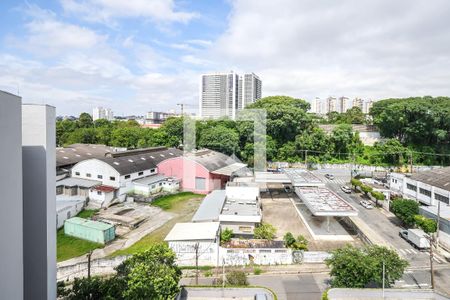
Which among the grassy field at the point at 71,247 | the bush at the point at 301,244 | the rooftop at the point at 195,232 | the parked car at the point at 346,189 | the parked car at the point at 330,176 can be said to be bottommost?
the grassy field at the point at 71,247

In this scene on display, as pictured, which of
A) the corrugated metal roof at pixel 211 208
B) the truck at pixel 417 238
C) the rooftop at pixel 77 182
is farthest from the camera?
the rooftop at pixel 77 182

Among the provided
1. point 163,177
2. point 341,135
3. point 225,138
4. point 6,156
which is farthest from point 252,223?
point 341,135

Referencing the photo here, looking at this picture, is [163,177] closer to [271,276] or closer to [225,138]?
[225,138]

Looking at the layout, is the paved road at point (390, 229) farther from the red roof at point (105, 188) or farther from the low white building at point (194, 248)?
the red roof at point (105, 188)

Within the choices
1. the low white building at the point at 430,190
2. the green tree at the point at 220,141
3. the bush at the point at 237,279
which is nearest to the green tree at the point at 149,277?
the bush at the point at 237,279

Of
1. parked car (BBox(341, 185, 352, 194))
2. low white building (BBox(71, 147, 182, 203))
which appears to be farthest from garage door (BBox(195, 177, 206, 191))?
parked car (BBox(341, 185, 352, 194))

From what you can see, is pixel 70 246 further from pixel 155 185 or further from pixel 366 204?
pixel 366 204
